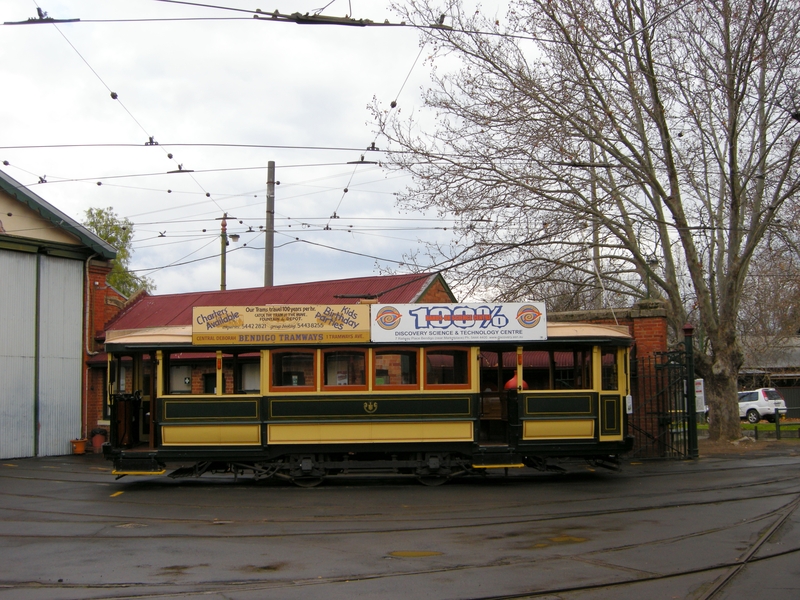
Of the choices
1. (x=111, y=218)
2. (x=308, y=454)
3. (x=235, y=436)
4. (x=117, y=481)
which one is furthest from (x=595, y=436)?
(x=111, y=218)

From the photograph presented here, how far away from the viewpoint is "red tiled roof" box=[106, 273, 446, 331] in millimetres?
23266

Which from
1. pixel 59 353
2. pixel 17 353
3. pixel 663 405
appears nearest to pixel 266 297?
pixel 59 353

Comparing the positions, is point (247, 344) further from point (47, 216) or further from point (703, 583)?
point (47, 216)

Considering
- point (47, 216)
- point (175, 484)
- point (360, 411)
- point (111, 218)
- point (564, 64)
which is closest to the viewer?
point (360, 411)

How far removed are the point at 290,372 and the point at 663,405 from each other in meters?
8.43

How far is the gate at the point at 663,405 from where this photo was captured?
16.9 metres

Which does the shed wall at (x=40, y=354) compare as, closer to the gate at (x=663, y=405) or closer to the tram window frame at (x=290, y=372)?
the tram window frame at (x=290, y=372)

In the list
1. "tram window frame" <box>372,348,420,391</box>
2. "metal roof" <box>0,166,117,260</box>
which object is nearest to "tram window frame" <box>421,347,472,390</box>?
"tram window frame" <box>372,348,420,391</box>

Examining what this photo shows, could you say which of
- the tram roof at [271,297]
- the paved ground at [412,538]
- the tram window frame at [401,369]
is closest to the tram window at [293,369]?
the tram window frame at [401,369]

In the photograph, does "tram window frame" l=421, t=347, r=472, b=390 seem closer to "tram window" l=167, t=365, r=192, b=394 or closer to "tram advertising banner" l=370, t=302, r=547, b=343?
"tram advertising banner" l=370, t=302, r=547, b=343

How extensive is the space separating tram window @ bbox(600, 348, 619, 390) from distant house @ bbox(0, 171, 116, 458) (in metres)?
15.5

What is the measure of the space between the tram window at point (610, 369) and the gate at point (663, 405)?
10.2ft

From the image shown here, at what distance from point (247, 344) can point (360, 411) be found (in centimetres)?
232

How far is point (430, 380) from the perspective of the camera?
538 inches
